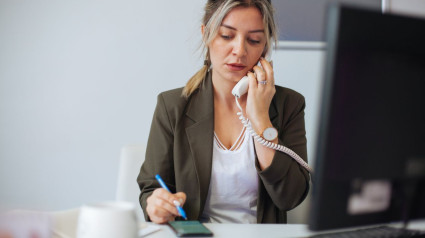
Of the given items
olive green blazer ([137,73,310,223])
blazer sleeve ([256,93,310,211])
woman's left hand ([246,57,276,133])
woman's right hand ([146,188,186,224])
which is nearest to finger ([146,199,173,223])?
woman's right hand ([146,188,186,224])

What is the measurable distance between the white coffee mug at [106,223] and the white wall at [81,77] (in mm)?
1651

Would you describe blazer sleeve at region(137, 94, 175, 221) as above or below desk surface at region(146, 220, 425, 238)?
above

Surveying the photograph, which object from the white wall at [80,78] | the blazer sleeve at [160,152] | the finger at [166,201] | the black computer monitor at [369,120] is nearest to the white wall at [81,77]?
the white wall at [80,78]

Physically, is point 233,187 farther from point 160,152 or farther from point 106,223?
point 106,223

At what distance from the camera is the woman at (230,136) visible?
141 centimetres

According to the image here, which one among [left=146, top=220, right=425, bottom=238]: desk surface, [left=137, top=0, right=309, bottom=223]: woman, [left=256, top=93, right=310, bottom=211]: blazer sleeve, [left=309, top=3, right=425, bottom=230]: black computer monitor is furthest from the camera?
[left=137, top=0, right=309, bottom=223]: woman

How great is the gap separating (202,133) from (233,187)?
0.67 ft

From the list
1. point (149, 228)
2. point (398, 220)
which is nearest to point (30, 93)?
point (149, 228)

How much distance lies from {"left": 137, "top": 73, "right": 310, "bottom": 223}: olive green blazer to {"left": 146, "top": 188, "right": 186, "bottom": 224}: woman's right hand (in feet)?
0.56

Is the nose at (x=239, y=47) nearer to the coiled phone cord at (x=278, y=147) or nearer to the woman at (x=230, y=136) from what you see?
the woman at (x=230, y=136)

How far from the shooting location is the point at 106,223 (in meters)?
0.66

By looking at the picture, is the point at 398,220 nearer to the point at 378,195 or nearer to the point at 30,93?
the point at 378,195

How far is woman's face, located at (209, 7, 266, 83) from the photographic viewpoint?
150 centimetres

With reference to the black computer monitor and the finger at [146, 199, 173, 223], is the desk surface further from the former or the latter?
the black computer monitor
